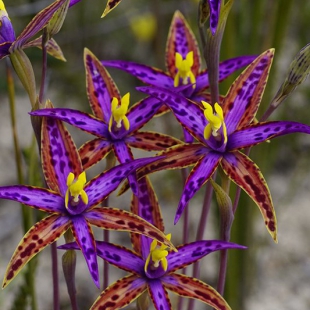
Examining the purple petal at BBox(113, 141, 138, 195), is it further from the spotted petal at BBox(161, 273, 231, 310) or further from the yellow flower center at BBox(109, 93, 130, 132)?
the spotted petal at BBox(161, 273, 231, 310)

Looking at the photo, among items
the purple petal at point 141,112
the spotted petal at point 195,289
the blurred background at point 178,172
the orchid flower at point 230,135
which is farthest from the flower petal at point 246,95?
the blurred background at point 178,172

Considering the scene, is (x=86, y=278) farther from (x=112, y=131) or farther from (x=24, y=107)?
(x=112, y=131)

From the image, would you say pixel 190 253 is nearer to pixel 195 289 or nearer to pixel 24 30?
pixel 195 289

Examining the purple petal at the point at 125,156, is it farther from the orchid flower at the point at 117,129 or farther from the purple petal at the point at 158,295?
the purple petal at the point at 158,295

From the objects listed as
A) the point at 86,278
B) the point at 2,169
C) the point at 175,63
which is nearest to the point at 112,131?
the point at 175,63

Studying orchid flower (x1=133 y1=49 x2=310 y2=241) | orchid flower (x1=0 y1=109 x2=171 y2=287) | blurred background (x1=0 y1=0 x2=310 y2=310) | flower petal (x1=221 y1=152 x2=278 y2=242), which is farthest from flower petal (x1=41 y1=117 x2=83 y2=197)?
blurred background (x1=0 y1=0 x2=310 y2=310)

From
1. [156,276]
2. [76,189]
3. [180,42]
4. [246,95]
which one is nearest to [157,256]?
[156,276]
